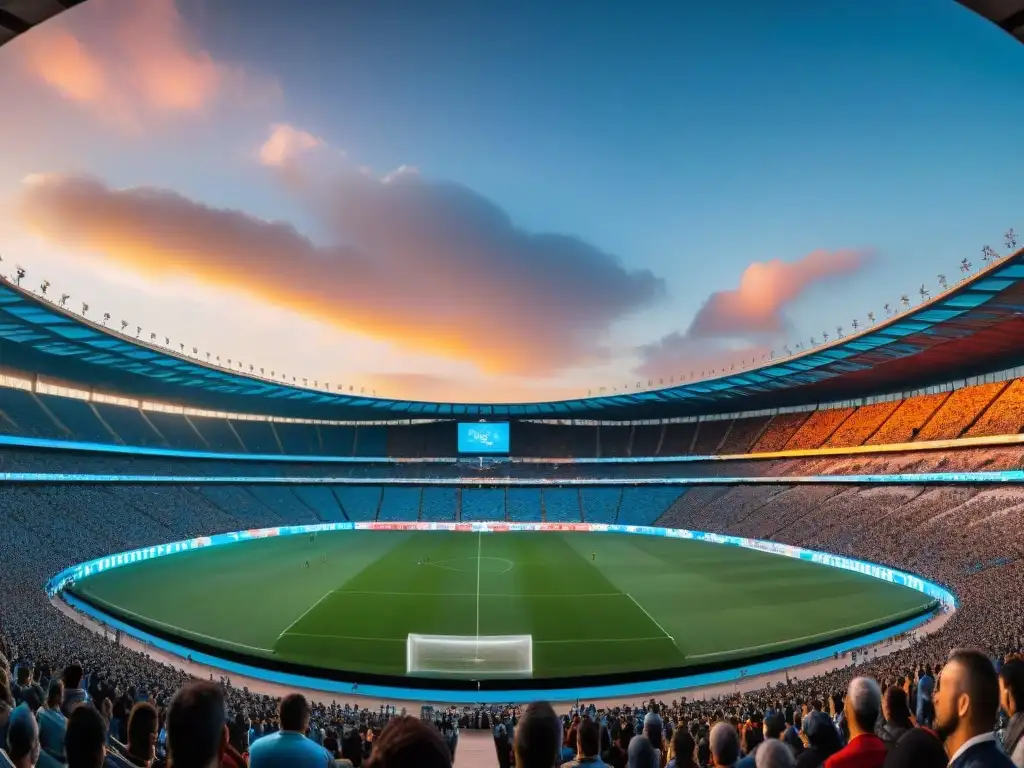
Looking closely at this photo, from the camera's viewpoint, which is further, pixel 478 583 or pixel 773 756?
pixel 478 583

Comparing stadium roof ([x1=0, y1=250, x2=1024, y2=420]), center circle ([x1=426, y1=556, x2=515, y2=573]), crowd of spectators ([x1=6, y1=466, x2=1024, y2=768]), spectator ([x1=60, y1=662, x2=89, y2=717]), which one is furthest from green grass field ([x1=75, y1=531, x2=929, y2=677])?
spectator ([x1=60, y1=662, x2=89, y2=717])

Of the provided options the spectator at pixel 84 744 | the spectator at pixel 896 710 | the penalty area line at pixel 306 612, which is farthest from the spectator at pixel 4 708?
the penalty area line at pixel 306 612

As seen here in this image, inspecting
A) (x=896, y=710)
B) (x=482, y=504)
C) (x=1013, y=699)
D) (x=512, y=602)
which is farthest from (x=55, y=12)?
(x=482, y=504)

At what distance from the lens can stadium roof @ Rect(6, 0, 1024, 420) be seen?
32.3m

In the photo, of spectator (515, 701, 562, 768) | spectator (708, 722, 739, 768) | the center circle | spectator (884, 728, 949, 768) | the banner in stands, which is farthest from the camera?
the center circle

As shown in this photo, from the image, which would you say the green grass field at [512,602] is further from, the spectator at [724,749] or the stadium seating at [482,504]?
the spectator at [724,749]

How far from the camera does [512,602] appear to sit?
33000mm

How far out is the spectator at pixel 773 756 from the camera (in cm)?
349

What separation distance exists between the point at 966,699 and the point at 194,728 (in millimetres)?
3326

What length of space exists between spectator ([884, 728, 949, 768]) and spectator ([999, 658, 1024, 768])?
1211mm

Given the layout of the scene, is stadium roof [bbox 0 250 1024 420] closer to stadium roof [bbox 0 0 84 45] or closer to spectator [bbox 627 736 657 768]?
spectator [bbox 627 736 657 768]

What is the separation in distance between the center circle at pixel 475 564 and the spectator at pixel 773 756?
3955 cm

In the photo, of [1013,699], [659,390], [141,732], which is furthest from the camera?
[659,390]

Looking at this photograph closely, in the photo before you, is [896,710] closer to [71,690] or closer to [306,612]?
[71,690]
